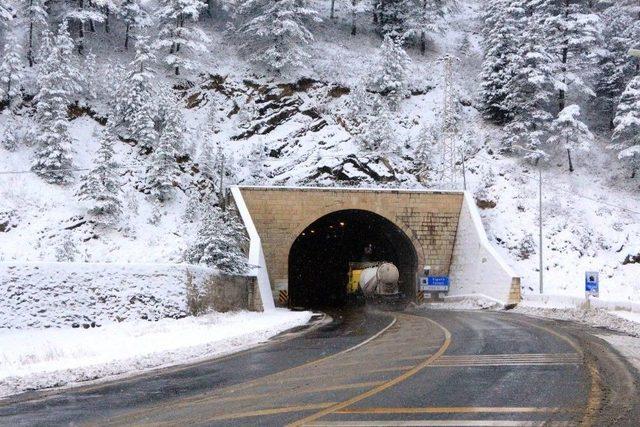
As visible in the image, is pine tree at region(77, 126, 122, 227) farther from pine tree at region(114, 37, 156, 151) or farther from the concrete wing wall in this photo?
the concrete wing wall

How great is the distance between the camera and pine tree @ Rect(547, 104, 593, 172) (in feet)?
155

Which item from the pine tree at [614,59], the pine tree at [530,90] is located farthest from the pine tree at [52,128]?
the pine tree at [614,59]

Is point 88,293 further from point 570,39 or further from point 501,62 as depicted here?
point 570,39

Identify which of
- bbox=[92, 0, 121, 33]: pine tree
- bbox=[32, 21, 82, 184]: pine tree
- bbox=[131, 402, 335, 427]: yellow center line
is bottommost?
bbox=[131, 402, 335, 427]: yellow center line

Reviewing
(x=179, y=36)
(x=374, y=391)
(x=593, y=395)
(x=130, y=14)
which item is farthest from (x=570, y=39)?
(x=374, y=391)

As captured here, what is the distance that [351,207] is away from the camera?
3866 centimetres

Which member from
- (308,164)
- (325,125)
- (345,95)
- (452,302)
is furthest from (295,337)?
(345,95)

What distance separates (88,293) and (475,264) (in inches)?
999

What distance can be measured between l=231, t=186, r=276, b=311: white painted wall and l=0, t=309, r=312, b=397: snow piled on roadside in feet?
23.2

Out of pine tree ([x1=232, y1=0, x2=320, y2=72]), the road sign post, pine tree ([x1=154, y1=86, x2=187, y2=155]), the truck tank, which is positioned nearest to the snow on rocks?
the road sign post

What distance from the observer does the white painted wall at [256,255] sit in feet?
94.9

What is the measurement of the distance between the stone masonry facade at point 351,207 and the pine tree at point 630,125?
52.7 ft

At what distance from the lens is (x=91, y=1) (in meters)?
55.9

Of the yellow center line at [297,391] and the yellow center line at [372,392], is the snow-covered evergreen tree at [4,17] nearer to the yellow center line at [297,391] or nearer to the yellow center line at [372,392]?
the yellow center line at [372,392]
